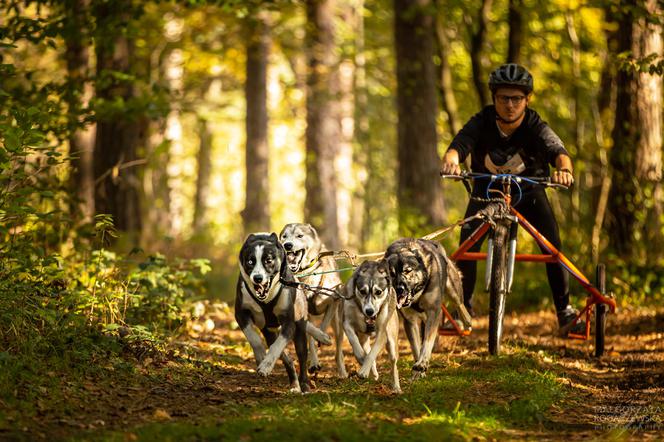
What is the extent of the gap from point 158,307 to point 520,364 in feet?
11.9

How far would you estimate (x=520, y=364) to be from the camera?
Result: 332 inches

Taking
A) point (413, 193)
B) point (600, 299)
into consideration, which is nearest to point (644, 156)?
point (413, 193)

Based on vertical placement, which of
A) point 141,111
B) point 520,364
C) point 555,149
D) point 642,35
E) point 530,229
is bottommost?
point 520,364

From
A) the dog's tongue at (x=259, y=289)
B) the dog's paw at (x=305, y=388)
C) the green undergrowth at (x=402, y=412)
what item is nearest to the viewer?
the green undergrowth at (x=402, y=412)

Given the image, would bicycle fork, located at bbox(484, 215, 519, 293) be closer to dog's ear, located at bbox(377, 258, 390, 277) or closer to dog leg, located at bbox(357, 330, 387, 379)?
dog's ear, located at bbox(377, 258, 390, 277)

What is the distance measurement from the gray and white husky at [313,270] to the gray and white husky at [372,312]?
2.51 feet

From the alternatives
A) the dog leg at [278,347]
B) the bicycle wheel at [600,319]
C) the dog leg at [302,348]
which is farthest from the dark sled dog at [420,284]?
the bicycle wheel at [600,319]

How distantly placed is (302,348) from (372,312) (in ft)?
2.04

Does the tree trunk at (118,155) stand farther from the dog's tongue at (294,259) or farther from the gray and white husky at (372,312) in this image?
the gray and white husky at (372,312)

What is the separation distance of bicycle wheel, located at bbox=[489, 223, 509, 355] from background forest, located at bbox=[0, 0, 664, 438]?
3022 mm

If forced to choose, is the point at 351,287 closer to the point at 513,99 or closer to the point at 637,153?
the point at 513,99

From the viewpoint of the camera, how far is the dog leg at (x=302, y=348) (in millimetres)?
7020

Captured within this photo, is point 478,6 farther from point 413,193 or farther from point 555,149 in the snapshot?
point 555,149

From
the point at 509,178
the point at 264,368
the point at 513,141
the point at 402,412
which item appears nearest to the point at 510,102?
the point at 513,141
